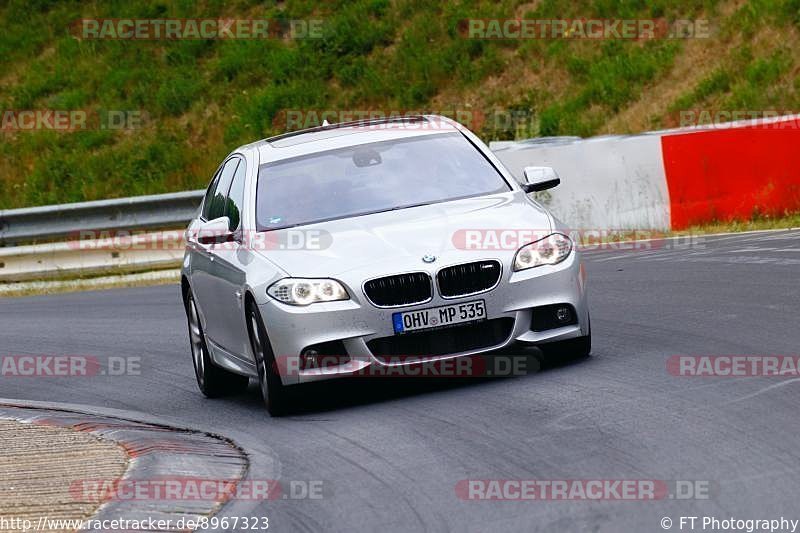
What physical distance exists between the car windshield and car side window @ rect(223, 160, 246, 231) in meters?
0.17

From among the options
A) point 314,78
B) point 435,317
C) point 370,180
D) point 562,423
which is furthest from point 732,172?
point 314,78

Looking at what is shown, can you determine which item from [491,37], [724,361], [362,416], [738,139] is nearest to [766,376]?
[724,361]

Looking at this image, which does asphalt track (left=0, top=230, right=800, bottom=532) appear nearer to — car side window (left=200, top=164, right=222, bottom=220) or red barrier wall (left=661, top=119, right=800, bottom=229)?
car side window (left=200, top=164, right=222, bottom=220)

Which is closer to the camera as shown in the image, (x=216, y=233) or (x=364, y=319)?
(x=364, y=319)

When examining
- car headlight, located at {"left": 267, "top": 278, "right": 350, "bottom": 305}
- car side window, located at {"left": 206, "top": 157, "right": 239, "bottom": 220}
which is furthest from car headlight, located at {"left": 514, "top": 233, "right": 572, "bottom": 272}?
car side window, located at {"left": 206, "top": 157, "right": 239, "bottom": 220}

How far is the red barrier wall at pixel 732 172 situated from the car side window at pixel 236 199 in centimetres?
796

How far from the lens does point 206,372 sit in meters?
10.9

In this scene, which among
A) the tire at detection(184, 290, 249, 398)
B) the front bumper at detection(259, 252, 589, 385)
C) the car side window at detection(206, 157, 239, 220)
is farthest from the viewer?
the car side window at detection(206, 157, 239, 220)

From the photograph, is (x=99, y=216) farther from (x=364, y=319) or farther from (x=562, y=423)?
(x=562, y=423)

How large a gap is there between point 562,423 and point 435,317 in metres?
1.44

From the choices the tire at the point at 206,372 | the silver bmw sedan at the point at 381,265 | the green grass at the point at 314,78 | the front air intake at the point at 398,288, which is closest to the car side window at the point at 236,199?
the silver bmw sedan at the point at 381,265

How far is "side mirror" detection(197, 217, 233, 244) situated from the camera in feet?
32.1

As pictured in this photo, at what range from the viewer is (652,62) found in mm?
26188

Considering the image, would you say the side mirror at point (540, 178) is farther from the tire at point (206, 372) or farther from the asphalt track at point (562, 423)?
the tire at point (206, 372)
